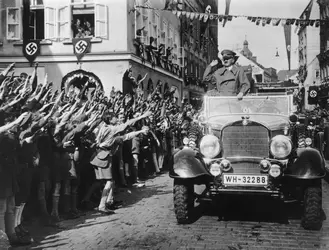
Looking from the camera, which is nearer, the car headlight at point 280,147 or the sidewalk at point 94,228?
the sidewalk at point 94,228

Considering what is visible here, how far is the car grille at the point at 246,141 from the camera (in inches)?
252

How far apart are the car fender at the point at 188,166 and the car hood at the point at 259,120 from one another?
743 millimetres

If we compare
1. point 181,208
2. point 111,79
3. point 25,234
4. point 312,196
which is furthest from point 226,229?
point 111,79

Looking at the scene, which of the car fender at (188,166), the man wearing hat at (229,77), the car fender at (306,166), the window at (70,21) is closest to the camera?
the car fender at (306,166)

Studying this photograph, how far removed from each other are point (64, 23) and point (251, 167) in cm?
1367

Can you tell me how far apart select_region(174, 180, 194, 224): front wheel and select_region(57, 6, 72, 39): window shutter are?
13.1 m

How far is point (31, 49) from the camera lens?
1817 centimetres

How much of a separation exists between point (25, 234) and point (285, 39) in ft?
36.0

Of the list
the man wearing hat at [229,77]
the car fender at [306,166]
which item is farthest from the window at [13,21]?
the car fender at [306,166]

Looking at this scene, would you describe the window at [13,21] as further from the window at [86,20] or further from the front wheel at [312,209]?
the front wheel at [312,209]

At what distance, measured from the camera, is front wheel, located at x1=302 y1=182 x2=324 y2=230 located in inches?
231

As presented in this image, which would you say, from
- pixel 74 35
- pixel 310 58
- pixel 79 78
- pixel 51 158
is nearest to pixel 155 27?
pixel 74 35

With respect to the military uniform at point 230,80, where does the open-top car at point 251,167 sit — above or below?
below

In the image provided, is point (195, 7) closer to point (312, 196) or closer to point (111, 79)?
point (111, 79)
